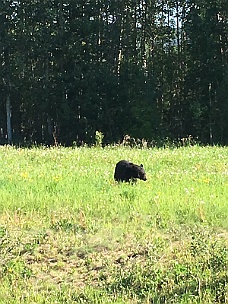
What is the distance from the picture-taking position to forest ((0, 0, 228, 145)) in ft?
93.5

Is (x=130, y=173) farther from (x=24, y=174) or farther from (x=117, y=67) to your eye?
(x=117, y=67)

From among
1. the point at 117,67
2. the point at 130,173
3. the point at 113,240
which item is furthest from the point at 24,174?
the point at 117,67

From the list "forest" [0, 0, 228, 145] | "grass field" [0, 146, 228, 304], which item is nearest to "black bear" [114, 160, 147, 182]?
"grass field" [0, 146, 228, 304]

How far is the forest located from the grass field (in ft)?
63.0

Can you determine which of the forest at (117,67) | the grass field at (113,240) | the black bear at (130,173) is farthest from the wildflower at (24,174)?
the forest at (117,67)

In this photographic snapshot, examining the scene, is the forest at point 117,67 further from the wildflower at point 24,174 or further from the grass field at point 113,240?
the grass field at point 113,240

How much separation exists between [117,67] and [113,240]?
25301 mm

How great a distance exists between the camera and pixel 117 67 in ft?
100

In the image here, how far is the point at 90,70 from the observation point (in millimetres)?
29125

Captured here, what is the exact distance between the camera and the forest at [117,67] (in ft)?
93.5

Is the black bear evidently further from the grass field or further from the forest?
the forest

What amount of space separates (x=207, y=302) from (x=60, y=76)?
1025 inches

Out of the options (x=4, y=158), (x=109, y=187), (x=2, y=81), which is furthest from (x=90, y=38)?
(x=109, y=187)

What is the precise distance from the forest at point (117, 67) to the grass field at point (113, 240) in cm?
1921
